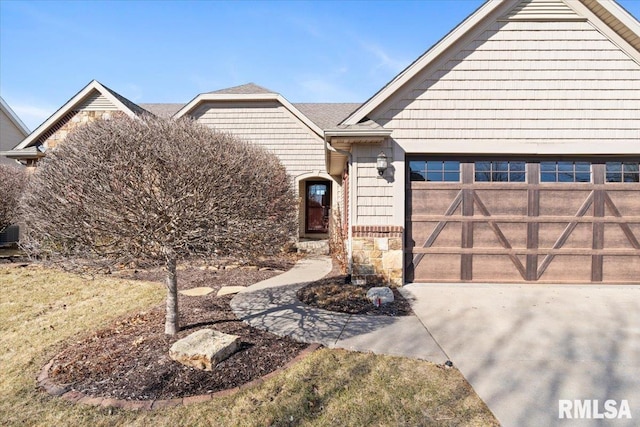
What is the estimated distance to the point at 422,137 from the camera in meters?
6.11

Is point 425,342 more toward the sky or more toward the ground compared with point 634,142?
more toward the ground

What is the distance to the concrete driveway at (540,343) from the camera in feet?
8.66

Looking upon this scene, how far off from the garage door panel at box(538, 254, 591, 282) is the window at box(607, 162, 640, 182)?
1798 mm

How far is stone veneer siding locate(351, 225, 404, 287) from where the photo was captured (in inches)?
239

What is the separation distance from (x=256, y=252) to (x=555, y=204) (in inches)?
239

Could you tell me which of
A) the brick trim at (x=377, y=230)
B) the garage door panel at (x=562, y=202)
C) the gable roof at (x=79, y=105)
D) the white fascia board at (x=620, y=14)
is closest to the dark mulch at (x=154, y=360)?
the brick trim at (x=377, y=230)

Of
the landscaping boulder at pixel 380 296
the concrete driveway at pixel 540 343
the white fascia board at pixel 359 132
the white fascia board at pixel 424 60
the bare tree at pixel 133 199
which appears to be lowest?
the concrete driveway at pixel 540 343

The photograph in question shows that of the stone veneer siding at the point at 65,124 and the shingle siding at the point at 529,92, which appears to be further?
the stone veneer siding at the point at 65,124

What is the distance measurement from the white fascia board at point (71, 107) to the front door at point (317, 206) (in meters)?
7.10

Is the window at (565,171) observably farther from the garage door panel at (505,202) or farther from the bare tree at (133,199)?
the bare tree at (133,199)

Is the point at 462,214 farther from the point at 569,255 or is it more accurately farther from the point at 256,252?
the point at 256,252

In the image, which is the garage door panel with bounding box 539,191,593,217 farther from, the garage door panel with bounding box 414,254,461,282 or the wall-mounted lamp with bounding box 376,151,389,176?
the wall-mounted lamp with bounding box 376,151,389,176

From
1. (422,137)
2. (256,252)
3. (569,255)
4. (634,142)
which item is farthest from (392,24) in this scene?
(256,252)

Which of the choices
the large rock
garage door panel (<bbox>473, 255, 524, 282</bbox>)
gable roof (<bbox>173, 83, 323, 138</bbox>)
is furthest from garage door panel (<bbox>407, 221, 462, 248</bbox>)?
gable roof (<bbox>173, 83, 323, 138</bbox>)
